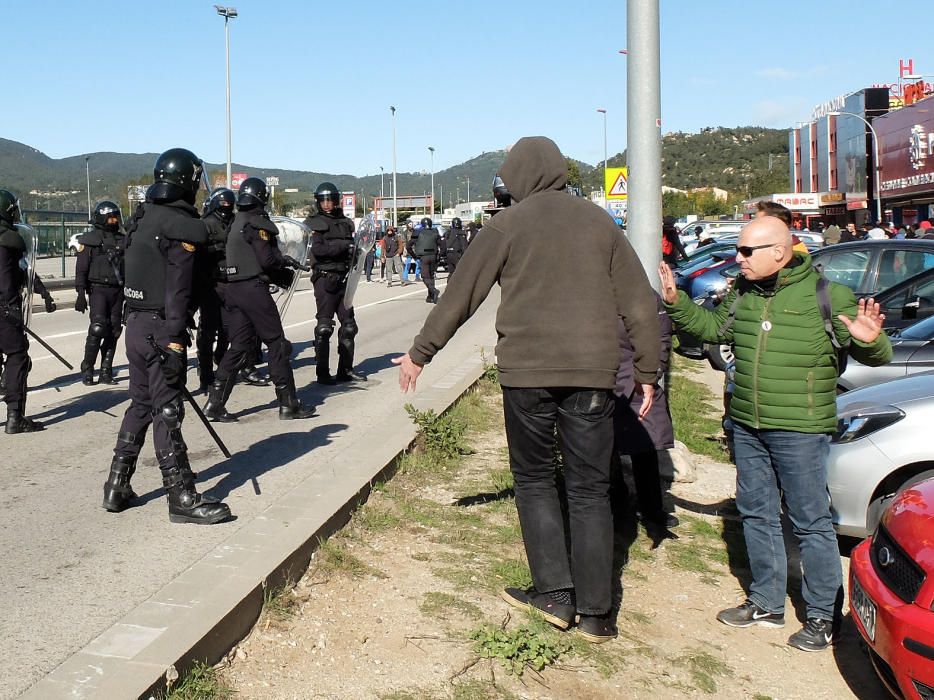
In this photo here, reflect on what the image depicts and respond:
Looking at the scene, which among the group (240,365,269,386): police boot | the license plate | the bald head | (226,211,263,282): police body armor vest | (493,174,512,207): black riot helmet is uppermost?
(493,174,512,207): black riot helmet

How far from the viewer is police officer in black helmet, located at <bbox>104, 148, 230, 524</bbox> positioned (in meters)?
5.47

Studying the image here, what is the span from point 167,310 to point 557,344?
247cm

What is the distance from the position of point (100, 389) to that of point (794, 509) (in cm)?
821

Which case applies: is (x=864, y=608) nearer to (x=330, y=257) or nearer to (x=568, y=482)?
(x=568, y=482)

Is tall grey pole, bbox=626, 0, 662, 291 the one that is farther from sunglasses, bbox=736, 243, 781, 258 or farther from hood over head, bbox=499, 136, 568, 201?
hood over head, bbox=499, 136, 568, 201

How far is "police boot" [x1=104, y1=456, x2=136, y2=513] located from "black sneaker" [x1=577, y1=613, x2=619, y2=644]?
307 centimetres

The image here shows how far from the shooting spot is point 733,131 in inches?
6880

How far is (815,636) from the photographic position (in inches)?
170

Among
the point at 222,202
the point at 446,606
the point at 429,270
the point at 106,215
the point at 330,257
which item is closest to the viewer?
the point at 446,606

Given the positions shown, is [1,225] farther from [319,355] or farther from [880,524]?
[880,524]

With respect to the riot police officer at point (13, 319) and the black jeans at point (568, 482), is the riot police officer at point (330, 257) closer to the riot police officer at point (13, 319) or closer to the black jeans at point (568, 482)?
the riot police officer at point (13, 319)

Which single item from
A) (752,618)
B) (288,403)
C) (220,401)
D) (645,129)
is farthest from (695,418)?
(752,618)

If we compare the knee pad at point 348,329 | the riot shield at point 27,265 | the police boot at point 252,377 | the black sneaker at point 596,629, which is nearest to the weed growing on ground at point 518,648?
the black sneaker at point 596,629

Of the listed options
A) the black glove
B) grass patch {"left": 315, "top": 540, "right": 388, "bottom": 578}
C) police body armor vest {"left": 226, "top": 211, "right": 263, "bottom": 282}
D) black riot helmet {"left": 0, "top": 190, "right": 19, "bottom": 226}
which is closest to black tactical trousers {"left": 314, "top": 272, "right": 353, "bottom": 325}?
police body armor vest {"left": 226, "top": 211, "right": 263, "bottom": 282}
